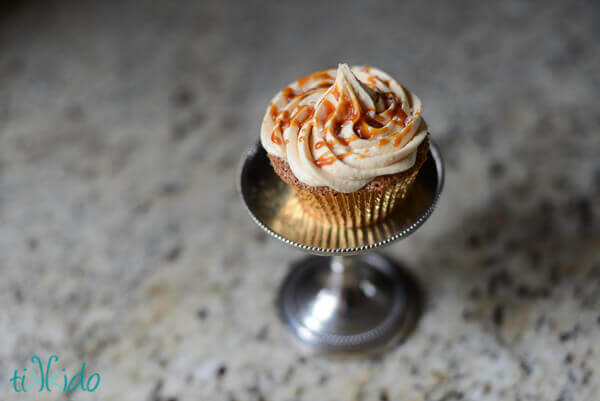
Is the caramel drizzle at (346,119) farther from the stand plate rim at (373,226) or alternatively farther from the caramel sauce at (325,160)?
the stand plate rim at (373,226)

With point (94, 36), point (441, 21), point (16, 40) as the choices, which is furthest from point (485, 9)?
point (16, 40)

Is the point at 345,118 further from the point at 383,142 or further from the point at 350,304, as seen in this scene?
the point at 350,304

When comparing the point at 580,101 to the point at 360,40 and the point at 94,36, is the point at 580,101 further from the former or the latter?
the point at 94,36

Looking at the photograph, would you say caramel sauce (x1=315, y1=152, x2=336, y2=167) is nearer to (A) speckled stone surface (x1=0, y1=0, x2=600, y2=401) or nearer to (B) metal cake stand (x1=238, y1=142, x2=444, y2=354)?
(B) metal cake stand (x1=238, y1=142, x2=444, y2=354)

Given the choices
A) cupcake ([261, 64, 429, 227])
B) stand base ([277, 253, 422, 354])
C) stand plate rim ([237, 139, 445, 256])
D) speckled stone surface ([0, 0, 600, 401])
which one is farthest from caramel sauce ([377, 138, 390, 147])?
speckled stone surface ([0, 0, 600, 401])

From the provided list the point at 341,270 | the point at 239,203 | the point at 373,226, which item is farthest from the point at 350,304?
the point at 239,203

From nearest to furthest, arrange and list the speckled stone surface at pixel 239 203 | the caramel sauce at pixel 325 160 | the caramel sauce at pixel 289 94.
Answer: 1. the caramel sauce at pixel 325 160
2. the caramel sauce at pixel 289 94
3. the speckled stone surface at pixel 239 203

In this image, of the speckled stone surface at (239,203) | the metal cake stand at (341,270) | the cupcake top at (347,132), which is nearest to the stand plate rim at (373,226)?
the metal cake stand at (341,270)
